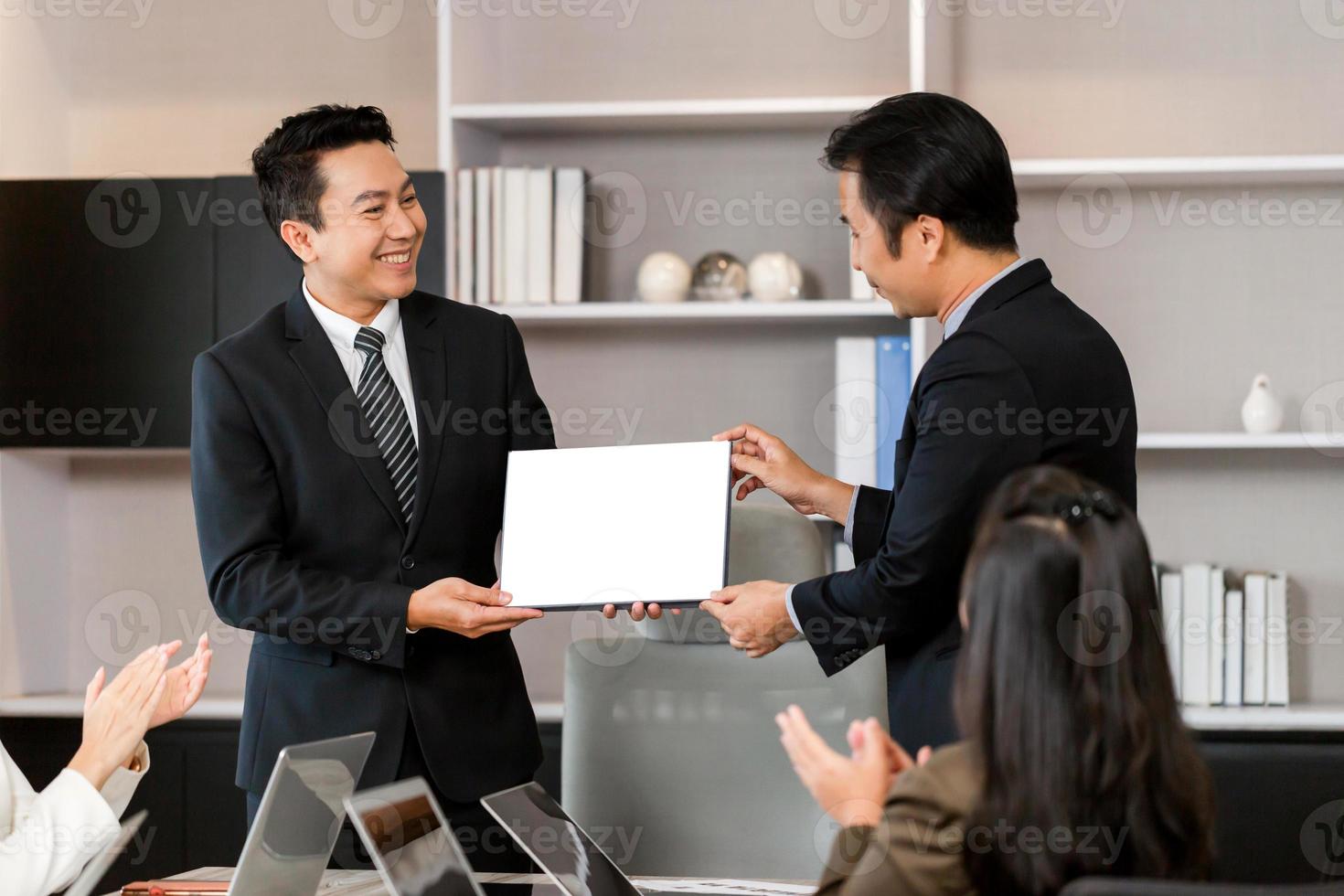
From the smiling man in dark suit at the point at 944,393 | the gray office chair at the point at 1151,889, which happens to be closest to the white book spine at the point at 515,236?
the smiling man in dark suit at the point at 944,393

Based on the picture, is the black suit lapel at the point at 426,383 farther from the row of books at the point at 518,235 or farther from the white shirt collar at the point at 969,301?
the row of books at the point at 518,235

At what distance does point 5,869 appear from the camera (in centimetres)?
136

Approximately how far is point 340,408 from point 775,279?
1.41m

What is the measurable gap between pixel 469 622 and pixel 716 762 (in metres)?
0.56

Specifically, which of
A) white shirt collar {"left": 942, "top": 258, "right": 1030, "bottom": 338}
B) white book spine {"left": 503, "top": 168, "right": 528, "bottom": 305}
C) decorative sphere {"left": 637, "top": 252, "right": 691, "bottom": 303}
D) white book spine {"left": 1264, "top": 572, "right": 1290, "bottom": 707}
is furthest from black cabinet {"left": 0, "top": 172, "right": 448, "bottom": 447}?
white book spine {"left": 1264, "top": 572, "right": 1290, "bottom": 707}

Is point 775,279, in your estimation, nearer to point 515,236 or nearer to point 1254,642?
point 515,236

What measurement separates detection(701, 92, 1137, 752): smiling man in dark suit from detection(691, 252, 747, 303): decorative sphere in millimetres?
1261

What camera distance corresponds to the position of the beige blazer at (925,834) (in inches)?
43.1

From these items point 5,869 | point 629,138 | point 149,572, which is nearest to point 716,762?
point 5,869

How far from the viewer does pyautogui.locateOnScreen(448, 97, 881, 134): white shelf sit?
9.91 ft

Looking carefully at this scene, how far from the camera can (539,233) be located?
10.1ft

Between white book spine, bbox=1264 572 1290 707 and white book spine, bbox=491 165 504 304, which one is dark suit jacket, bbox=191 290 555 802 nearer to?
white book spine, bbox=491 165 504 304

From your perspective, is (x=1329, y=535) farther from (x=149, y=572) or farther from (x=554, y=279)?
(x=149, y=572)

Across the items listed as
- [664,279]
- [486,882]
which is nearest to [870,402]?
[664,279]
